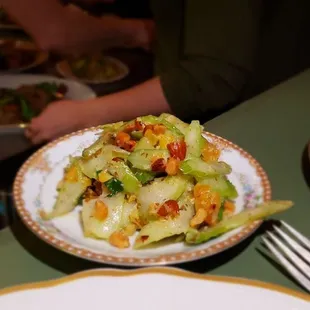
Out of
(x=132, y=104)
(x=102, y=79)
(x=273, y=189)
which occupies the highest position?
(x=273, y=189)

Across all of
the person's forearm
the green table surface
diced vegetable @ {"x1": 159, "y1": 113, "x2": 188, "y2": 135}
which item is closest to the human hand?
the person's forearm

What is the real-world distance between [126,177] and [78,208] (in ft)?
0.31

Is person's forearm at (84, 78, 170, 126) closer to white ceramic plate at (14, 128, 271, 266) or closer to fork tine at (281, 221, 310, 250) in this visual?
white ceramic plate at (14, 128, 271, 266)

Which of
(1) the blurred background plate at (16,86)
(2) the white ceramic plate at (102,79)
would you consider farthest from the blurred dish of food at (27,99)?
(2) the white ceramic plate at (102,79)

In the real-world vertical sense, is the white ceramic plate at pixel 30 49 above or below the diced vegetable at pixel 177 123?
below

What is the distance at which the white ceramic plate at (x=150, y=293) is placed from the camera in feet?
2.02

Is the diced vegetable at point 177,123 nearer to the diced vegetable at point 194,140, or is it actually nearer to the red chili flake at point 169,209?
the diced vegetable at point 194,140

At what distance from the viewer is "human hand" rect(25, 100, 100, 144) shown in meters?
1.62

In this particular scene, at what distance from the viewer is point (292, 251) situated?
0.74m

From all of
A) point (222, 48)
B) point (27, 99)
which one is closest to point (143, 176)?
point (222, 48)

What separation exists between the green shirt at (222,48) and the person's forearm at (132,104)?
3 centimetres

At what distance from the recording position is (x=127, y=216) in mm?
782

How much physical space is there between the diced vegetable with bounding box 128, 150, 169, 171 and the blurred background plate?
850 mm

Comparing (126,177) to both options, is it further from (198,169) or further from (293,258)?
(293,258)
